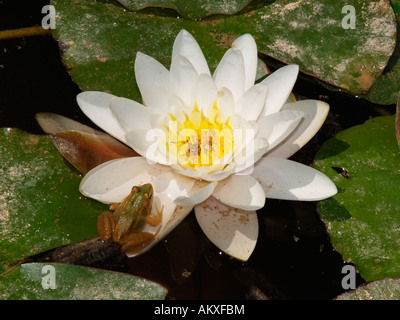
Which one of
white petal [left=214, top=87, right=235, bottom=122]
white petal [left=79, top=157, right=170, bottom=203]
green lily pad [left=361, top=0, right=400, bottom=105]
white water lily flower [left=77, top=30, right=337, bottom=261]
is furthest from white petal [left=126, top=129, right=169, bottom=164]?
green lily pad [left=361, top=0, right=400, bottom=105]

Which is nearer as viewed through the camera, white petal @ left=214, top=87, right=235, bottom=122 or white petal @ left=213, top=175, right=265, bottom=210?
white petal @ left=213, top=175, right=265, bottom=210

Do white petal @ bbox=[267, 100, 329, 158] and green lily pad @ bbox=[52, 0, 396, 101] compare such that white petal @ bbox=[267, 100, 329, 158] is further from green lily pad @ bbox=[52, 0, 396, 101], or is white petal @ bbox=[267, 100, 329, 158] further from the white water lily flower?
green lily pad @ bbox=[52, 0, 396, 101]

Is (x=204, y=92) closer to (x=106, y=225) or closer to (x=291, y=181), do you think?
(x=291, y=181)

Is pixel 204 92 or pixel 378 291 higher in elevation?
pixel 204 92

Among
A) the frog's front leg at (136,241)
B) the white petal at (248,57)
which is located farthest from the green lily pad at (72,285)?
the white petal at (248,57)

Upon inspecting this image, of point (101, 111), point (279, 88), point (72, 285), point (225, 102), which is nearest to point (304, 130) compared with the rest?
point (279, 88)

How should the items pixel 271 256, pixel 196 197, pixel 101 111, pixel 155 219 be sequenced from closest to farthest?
pixel 196 197 → pixel 155 219 → pixel 101 111 → pixel 271 256
